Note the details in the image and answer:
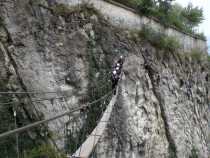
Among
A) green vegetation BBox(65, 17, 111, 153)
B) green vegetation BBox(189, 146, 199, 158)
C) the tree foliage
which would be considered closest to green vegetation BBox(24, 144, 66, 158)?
green vegetation BBox(65, 17, 111, 153)

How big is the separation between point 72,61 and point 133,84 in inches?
102

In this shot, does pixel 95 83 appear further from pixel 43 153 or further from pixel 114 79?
pixel 43 153

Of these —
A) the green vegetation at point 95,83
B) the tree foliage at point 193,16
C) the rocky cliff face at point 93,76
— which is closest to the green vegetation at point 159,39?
the rocky cliff face at point 93,76

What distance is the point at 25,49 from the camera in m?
9.16

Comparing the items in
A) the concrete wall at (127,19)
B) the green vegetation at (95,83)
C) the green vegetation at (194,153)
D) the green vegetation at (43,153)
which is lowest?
the green vegetation at (194,153)

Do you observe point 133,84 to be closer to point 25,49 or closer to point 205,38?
point 25,49

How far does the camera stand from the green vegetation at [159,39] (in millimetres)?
13773

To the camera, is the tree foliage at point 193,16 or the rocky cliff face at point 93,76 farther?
the tree foliage at point 193,16

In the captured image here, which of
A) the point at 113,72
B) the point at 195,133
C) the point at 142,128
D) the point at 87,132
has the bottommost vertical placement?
the point at 195,133

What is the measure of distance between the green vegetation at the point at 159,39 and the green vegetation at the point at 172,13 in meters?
0.73

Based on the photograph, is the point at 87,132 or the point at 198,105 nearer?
the point at 87,132

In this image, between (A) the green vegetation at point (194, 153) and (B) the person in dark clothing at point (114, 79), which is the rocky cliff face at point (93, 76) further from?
(B) the person in dark clothing at point (114, 79)

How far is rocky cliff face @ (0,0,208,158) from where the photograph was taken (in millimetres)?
8953

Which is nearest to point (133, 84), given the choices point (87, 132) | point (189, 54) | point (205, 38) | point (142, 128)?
point (142, 128)
